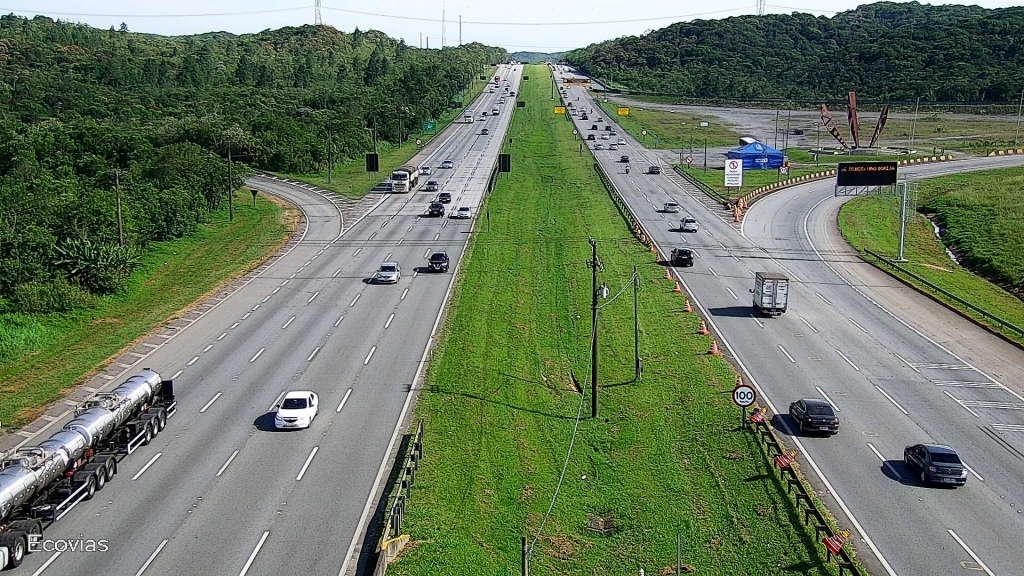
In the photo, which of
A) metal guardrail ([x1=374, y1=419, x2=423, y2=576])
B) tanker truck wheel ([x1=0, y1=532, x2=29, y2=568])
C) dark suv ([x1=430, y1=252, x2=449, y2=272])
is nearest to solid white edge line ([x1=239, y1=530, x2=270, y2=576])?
metal guardrail ([x1=374, y1=419, x2=423, y2=576])

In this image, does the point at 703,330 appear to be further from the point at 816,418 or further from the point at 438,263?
the point at 438,263

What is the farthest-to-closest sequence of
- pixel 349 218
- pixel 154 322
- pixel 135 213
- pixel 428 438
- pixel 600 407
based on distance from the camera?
pixel 349 218 → pixel 135 213 → pixel 154 322 → pixel 600 407 → pixel 428 438

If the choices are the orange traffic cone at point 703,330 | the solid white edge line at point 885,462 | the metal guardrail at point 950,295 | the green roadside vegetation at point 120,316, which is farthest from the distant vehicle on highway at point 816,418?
the green roadside vegetation at point 120,316

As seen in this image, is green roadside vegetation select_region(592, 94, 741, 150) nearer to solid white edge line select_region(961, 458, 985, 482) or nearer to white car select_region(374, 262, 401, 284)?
white car select_region(374, 262, 401, 284)

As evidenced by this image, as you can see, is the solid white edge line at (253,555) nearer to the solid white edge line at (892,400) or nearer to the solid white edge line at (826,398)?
the solid white edge line at (826,398)

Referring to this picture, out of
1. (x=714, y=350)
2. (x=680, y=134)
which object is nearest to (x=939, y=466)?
(x=714, y=350)

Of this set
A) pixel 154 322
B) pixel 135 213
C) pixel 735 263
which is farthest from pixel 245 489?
pixel 735 263

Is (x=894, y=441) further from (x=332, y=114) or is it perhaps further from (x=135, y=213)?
(x=332, y=114)
